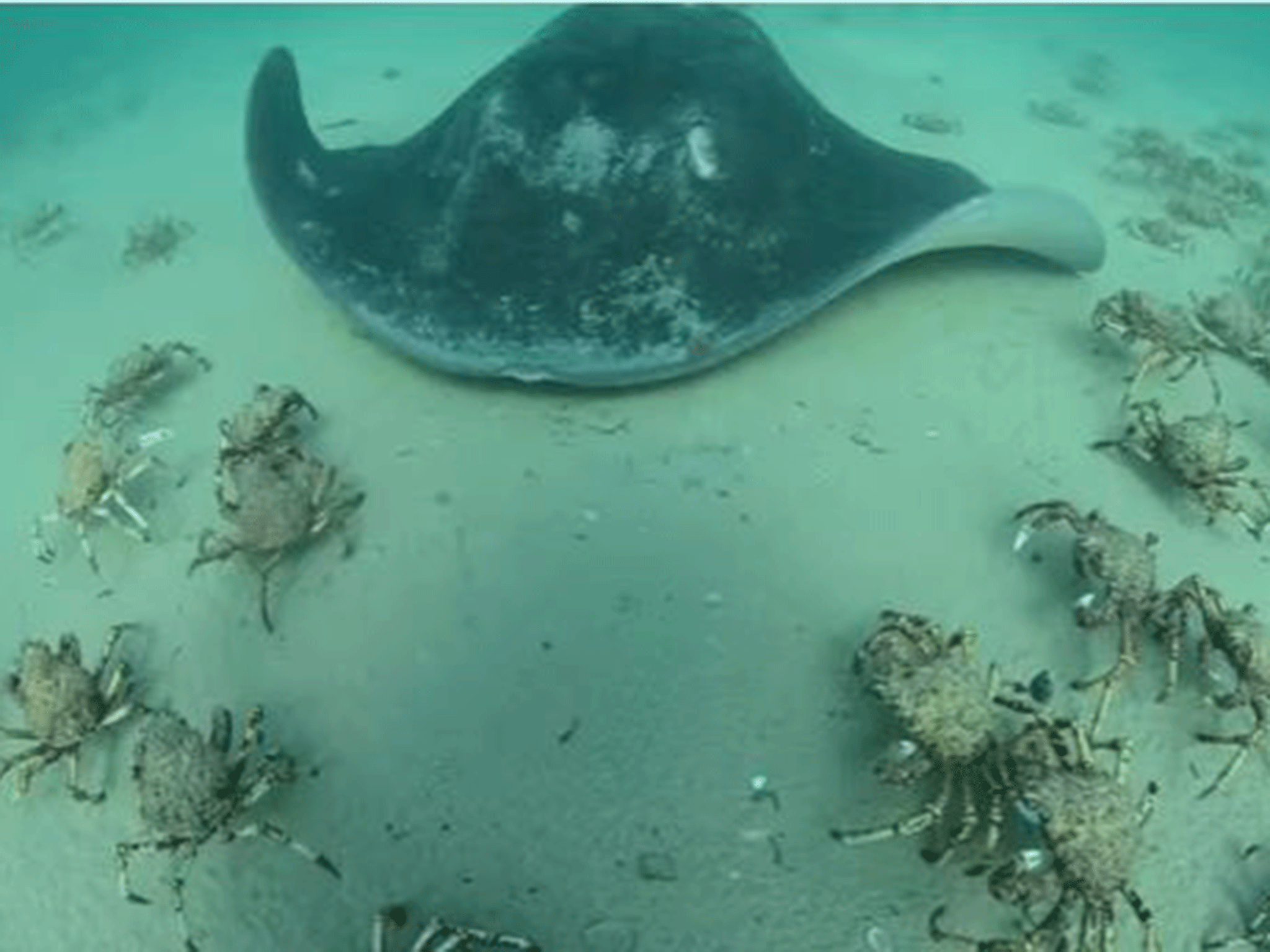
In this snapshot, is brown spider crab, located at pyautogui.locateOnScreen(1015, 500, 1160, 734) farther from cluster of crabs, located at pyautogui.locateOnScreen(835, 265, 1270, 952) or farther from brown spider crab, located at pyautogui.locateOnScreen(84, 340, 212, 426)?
brown spider crab, located at pyautogui.locateOnScreen(84, 340, 212, 426)

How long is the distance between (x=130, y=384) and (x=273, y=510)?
2644 millimetres

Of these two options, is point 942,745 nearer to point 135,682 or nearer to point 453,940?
point 453,940

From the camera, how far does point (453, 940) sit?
4.34m

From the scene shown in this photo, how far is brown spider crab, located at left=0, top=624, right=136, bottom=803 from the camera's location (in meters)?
5.33

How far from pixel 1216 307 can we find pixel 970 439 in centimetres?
271

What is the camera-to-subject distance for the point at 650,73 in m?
7.16

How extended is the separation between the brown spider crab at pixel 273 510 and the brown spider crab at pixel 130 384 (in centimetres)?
190

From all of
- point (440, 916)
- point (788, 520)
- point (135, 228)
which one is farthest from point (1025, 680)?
point (135, 228)

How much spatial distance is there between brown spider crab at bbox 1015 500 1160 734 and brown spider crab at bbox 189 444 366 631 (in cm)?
382

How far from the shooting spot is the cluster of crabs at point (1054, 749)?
4227 millimetres

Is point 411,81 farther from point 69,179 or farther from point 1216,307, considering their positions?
point 1216,307

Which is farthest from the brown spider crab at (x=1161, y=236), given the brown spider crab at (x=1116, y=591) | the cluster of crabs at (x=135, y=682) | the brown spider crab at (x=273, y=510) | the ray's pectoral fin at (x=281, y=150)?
the brown spider crab at (x=273, y=510)

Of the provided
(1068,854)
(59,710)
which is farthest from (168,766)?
(1068,854)

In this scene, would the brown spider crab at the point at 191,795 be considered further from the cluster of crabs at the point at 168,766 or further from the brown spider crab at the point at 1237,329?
the brown spider crab at the point at 1237,329
